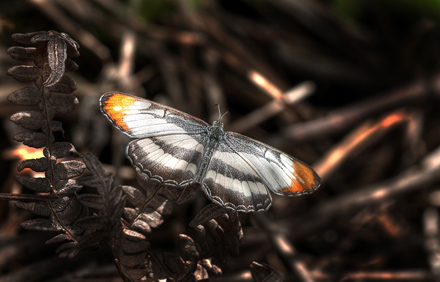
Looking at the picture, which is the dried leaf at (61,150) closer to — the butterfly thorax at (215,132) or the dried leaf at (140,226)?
the dried leaf at (140,226)

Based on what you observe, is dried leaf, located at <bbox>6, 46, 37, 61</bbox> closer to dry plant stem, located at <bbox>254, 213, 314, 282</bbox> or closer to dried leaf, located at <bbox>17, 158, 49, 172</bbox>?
dried leaf, located at <bbox>17, 158, 49, 172</bbox>

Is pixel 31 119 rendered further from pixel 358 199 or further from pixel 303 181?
pixel 358 199

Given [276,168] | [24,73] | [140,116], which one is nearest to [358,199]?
[276,168]

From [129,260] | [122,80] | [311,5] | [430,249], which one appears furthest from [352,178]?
[129,260]

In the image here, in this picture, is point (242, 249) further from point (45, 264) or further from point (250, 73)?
point (250, 73)

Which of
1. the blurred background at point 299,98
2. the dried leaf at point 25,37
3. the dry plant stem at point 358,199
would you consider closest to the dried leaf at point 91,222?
the dried leaf at point 25,37

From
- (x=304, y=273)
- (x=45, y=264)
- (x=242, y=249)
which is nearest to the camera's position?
(x=45, y=264)
